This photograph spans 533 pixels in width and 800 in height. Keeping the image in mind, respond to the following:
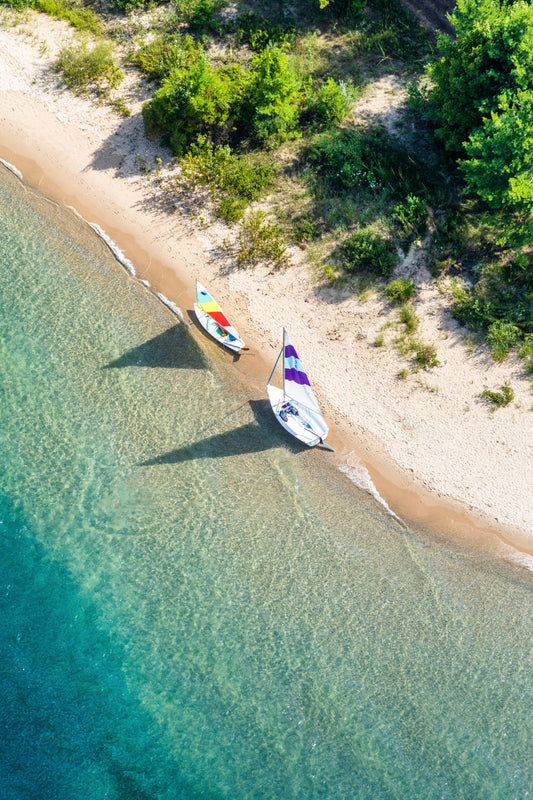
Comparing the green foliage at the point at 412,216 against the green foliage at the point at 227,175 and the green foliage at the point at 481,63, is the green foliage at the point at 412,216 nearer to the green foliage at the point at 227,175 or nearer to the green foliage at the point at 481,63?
the green foliage at the point at 481,63

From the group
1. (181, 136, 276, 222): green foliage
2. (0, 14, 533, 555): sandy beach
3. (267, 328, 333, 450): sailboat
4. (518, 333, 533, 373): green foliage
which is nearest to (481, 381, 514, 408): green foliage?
(0, 14, 533, 555): sandy beach

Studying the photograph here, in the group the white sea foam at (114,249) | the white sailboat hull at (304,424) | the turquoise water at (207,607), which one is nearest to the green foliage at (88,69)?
the white sea foam at (114,249)

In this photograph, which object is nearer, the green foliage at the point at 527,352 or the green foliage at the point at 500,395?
the green foliage at the point at 500,395

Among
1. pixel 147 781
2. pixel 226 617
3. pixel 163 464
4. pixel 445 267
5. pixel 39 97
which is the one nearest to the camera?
pixel 147 781

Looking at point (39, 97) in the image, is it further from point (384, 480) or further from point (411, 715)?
point (411, 715)

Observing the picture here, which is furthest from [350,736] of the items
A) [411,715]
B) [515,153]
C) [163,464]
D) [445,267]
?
[515,153]
